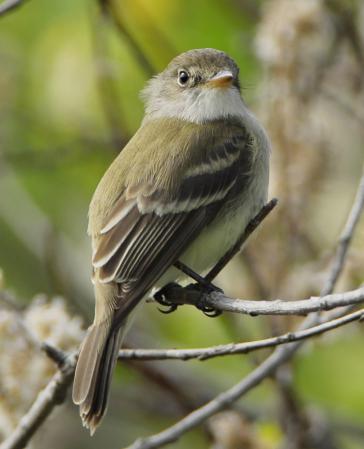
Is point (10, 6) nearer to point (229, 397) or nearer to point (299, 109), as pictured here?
point (229, 397)

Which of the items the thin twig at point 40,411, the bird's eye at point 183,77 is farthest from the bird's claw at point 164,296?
the bird's eye at point 183,77

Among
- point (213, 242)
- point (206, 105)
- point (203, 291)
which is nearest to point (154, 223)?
point (213, 242)

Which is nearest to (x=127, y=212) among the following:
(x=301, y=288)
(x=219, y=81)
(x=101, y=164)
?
(x=219, y=81)

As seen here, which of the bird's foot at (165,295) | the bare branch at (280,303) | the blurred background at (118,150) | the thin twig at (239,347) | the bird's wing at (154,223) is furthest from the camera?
the blurred background at (118,150)

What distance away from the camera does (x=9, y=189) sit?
20.6ft

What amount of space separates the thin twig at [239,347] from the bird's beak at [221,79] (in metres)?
1.30

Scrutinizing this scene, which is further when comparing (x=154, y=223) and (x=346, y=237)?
(x=154, y=223)

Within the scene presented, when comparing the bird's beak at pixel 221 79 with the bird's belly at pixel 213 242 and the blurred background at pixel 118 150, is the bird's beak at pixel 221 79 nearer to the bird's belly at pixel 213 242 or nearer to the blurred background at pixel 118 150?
the blurred background at pixel 118 150

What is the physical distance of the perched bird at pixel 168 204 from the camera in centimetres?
341

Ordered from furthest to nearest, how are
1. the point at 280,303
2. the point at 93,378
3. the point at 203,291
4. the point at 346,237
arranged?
the point at 203,291
the point at 346,237
the point at 93,378
the point at 280,303

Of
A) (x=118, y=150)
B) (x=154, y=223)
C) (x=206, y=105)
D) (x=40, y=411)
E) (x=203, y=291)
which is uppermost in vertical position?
(x=118, y=150)

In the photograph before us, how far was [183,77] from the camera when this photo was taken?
Result: 4430mm

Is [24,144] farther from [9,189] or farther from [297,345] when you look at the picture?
[297,345]

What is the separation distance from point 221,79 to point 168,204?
2.22 ft
